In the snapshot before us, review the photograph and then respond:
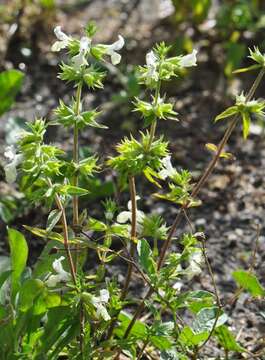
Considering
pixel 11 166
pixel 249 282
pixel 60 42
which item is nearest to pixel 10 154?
pixel 11 166

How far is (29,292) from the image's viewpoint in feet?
6.65

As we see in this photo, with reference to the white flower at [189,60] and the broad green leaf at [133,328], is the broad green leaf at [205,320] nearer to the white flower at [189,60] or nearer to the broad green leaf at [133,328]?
the broad green leaf at [133,328]

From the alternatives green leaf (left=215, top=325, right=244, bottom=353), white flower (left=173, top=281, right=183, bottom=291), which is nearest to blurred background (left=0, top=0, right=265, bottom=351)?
white flower (left=173, top=281, right=183, bottom=291)

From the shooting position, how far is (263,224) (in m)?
3.06

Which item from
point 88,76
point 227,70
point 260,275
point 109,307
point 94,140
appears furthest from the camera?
point 227,70

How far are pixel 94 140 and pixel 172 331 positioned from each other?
1.53 metres

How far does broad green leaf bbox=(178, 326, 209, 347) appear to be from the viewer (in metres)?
2.04

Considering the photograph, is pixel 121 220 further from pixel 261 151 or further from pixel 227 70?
pixel 227 70

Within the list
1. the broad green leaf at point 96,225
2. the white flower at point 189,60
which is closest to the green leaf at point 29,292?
the broad green leaf at point 96,225

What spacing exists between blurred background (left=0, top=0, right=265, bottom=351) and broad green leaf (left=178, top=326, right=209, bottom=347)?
67 cm

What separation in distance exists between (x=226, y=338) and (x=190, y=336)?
197 millimetres

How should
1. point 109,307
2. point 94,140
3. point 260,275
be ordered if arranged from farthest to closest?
point 94,140, point 260,275, point 109,307

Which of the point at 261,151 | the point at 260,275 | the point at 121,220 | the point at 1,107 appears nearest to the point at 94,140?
the point at 1,107

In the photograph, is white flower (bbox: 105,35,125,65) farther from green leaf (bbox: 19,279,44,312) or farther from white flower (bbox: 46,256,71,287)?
green leaf (bbox: 19,279,44,312)
